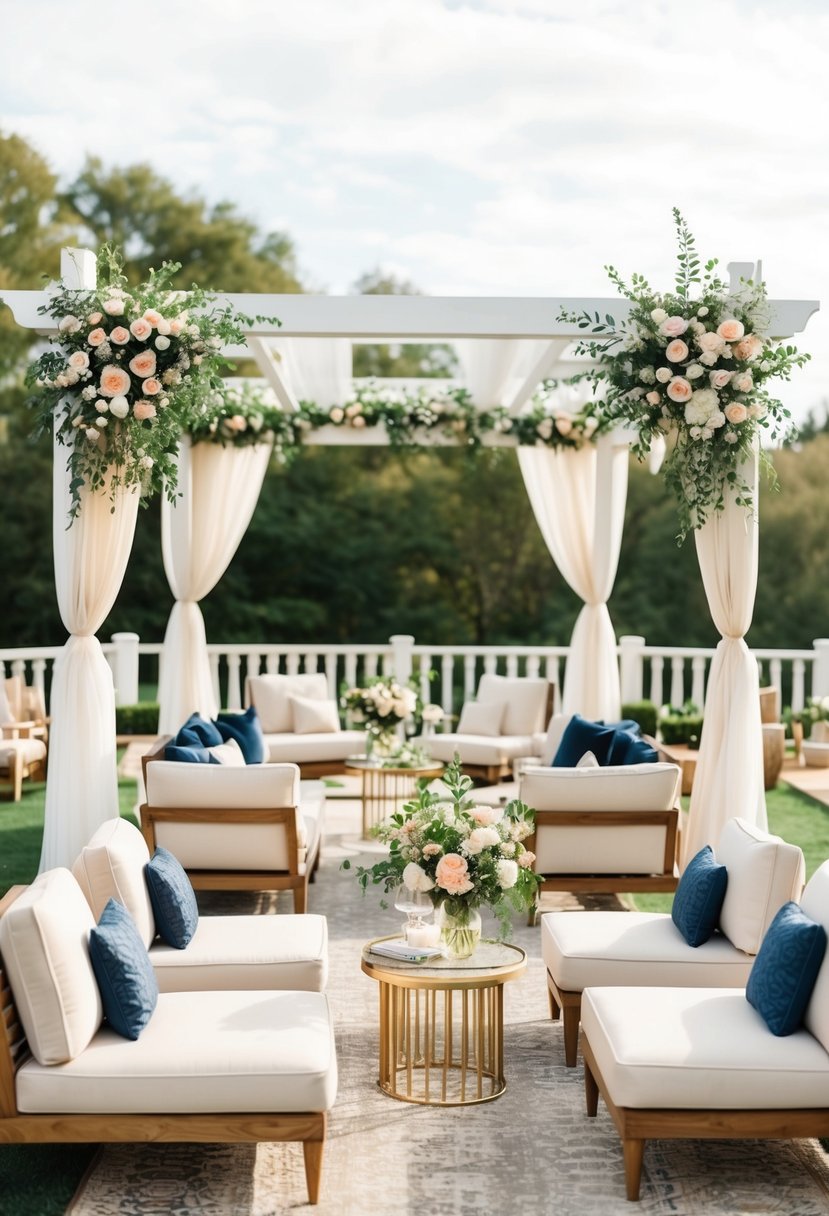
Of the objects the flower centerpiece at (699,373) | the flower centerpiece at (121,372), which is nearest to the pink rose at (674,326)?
the flower centerpiece at (699,373)

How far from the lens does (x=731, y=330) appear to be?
6406mm

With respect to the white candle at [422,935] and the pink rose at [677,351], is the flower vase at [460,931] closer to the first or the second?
the white candle at [422,935]

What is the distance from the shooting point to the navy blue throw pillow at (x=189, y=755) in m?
6.61

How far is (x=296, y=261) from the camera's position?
20.4 metres

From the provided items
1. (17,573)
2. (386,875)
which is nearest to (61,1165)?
(386,875)

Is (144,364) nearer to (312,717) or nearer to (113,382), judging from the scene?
(113,382)

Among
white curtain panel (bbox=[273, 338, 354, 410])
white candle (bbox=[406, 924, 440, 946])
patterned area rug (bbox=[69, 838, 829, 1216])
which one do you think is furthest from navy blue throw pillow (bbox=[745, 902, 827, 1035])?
white curtain panel (bbox=[273, 338, 354, 410])

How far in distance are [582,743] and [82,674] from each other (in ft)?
8.87

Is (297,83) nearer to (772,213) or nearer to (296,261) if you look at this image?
(296,261)

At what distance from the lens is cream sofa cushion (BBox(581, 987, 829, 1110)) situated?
368 cm

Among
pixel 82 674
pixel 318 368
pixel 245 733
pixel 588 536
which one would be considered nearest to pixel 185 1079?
pixel 82 674

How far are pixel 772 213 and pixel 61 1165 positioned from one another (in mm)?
15652

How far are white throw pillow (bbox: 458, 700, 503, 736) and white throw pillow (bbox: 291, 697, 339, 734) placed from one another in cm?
98

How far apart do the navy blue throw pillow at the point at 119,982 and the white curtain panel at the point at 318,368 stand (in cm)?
498
